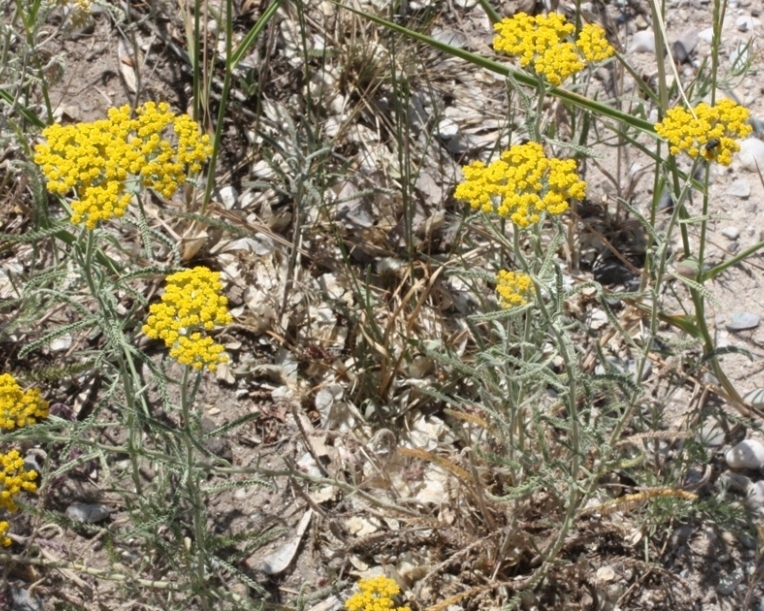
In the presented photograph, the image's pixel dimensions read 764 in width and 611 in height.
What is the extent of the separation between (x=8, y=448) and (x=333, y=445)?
123 cm

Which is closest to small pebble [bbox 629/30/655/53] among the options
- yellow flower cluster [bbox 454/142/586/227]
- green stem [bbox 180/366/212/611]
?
yellow flower cluster [bbox 454/142/586/227]

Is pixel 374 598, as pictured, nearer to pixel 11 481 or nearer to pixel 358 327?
pixel 11 481

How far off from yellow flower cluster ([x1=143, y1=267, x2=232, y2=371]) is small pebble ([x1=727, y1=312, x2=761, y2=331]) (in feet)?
7.63

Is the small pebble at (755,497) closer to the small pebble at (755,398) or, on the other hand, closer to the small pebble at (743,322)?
the small pebble at (755,398)

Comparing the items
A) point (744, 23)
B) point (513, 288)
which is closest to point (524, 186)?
point (513, 288)

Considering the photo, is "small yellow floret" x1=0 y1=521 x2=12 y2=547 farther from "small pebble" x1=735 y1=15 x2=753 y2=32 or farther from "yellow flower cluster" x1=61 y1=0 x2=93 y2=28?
"small pebble" x1=735 y1=15 x2=753 y2=32

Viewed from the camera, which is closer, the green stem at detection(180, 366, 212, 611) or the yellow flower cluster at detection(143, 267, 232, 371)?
the yellow flower cluster at detection(143, 267, 232, 371)

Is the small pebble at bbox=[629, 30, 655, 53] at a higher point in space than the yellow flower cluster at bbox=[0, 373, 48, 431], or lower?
higher

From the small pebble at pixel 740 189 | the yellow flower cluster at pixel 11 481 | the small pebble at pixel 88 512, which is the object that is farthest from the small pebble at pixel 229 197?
the small pebble at pixel 740 189

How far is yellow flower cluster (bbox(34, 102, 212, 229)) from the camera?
100 inches

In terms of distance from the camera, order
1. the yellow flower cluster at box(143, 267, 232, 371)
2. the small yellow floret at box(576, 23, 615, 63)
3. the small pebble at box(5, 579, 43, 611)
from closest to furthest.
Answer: the yellow flower cluster at box(143, 267, 232, 371), the small yellow floret at box(576, 23, 615, 63), the small pebble at box(5, 579, 43, 611)

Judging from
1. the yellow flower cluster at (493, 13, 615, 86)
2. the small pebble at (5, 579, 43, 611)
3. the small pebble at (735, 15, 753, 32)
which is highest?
the yellow flower cluster at (493, 13, 615, 86)

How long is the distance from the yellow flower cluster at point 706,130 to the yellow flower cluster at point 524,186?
30cm

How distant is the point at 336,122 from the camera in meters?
4.59
